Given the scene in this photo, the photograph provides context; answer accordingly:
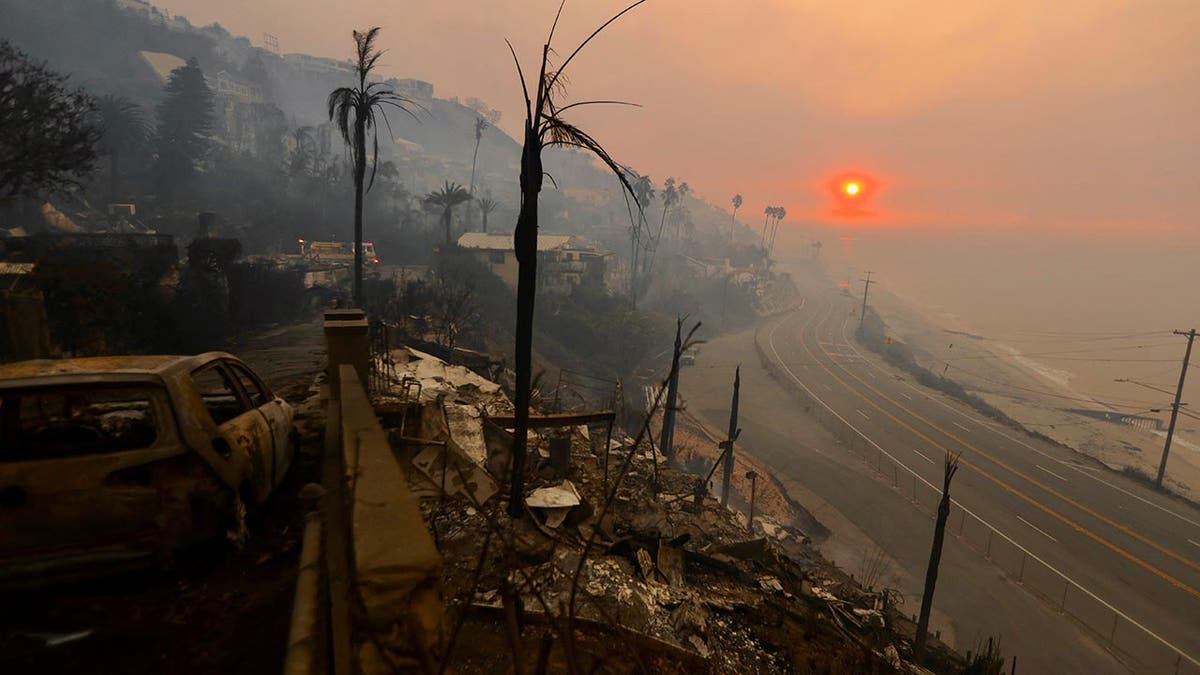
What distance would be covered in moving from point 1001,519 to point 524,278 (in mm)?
36973

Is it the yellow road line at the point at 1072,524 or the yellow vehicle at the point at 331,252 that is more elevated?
the yellow vehicle at the point at 331,252

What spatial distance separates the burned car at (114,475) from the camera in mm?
3055

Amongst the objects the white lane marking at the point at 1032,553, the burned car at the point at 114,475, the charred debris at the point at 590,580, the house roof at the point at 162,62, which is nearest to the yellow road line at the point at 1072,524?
the white lane marking at the point at 1032,553

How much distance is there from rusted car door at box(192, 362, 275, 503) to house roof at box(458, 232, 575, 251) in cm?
4905

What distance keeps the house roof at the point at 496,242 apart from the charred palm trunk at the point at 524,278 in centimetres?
4691

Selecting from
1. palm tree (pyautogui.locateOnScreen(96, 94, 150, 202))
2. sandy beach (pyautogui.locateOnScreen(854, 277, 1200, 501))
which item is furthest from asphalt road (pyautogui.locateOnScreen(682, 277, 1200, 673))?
palm tree (pyautogui.locateOnScreen(96, 94, 150, 202))

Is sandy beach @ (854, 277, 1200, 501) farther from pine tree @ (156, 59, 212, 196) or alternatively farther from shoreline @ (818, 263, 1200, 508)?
pine tree @ (156, 59, 212, 196)

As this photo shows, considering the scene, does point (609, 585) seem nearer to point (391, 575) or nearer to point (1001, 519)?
point (391, 575)

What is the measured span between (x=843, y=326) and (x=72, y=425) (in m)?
103

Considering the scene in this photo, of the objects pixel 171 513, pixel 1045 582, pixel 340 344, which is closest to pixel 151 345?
pixel 340 344

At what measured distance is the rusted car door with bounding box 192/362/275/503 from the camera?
12.2 ft

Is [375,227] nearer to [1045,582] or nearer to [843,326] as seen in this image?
[1045,582]

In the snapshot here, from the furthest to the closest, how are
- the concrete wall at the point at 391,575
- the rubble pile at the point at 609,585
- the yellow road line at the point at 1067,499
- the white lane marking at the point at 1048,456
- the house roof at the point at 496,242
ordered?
the house roof at the point at 496,242
the white lane marking at the point at 1048,456
the yellow road line at the point at 1067,499
the rubble pile at the point at 609,585
the concrete wall at the point at 391,575

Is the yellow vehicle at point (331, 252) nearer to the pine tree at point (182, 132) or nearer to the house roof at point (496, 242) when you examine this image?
the house roof at point (496, 242)
